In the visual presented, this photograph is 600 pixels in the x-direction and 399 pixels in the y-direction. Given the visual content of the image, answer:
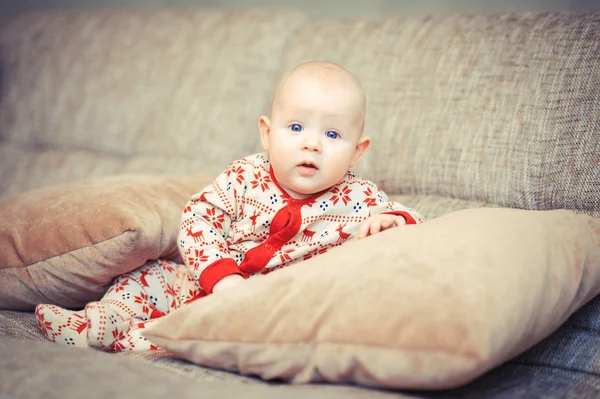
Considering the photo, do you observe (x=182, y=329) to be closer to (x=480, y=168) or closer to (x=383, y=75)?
(x=480, y=168)

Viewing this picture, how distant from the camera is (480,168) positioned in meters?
1.40

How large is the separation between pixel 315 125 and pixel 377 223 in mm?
222

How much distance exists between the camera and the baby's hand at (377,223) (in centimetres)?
121

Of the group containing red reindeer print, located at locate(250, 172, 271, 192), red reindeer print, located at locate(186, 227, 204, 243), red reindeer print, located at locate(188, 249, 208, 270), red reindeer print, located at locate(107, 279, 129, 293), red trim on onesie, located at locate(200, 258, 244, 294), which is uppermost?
red reindeer print, located at locate(250, 172, 271, 192)

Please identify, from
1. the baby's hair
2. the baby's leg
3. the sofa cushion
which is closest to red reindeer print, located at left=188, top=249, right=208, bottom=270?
the baby's leg

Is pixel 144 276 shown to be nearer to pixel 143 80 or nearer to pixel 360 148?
pixel 360 148

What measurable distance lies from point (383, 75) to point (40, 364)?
1.07 meters

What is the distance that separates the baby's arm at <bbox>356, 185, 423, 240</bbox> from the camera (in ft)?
3.99

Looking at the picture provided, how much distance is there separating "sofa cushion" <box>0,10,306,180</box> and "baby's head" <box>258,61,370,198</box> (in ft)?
2.03

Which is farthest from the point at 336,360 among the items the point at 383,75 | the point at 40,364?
the point at 383,75

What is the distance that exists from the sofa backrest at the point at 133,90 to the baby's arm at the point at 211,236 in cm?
53

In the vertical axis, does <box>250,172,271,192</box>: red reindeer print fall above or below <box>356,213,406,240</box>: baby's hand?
above

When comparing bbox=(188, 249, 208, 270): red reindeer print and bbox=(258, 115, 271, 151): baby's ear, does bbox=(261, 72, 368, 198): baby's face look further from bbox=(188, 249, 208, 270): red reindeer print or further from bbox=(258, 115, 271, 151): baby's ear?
bbox=(188, 249, 208, 270): red reindeer print

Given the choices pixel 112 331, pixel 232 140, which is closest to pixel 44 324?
pixel 112 331
